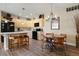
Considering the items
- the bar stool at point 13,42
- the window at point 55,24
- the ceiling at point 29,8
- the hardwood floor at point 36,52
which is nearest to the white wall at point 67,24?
the window at point 55,24

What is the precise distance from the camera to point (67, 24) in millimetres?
4676

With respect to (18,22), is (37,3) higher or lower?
higher

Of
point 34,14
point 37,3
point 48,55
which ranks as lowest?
point 48,55

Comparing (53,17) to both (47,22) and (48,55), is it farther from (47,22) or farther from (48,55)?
(48,55)

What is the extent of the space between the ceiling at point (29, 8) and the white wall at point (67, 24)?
247 mm

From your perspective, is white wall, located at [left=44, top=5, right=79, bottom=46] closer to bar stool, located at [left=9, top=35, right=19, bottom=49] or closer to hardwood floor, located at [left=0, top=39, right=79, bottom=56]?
hardwood floor, located at [left=0, top=39, right=79, bottom=56]

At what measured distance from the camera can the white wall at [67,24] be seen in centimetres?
413

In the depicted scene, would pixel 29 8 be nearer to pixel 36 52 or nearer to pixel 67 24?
pixel 36 52

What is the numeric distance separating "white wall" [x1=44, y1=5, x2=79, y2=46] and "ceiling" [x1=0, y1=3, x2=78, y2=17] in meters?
0.25

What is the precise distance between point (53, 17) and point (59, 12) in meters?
0.26

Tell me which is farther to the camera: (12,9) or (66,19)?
(66,19)

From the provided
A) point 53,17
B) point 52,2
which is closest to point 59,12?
point 53,17

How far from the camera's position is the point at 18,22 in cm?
389

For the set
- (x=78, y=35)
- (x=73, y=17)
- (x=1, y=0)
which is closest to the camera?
(x=1, y=0)
